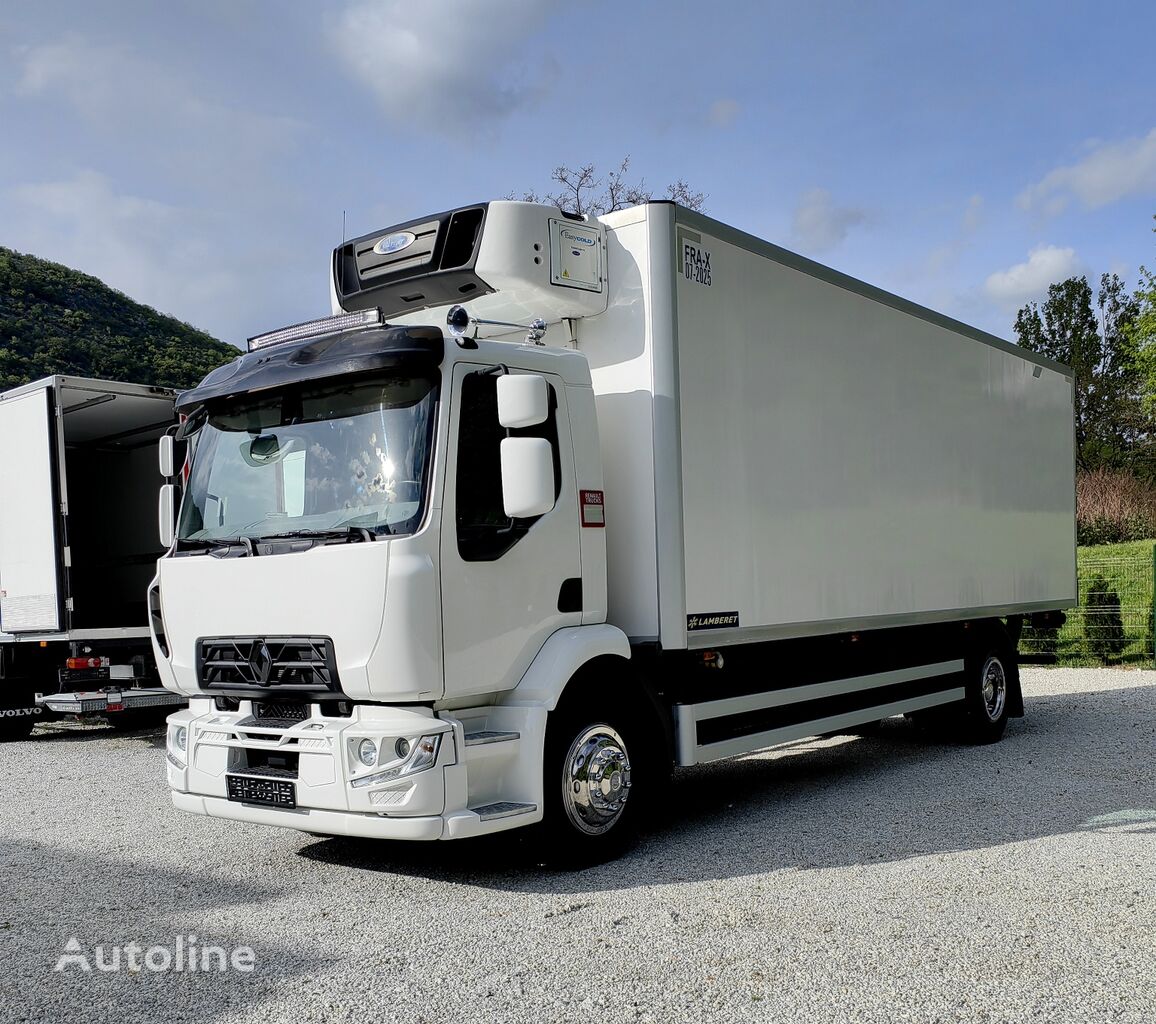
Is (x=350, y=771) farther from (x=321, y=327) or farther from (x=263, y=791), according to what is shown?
(x=321, y=327)

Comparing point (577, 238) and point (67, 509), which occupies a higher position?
point (577, 238)

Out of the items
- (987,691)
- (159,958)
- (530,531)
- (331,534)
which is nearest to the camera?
(159,958)

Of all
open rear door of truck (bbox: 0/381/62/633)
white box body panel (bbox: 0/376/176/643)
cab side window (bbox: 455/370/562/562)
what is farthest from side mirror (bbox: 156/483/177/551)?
open rear door of truck (bbox: 0/381/62/633)

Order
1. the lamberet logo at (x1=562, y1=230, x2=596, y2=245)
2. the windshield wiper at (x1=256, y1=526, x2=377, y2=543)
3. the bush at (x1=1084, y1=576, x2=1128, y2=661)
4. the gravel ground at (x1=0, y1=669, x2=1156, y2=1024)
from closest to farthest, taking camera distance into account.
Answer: the gravel ground at (x1=0, y1=669, x2=1156, y2=1024), the windshield wiper at (x1=256, y1=526, x2=377, y2=543), the lamberet logo at (x1=562, y1=230, x2=596, y2=245), the bush at (x1=1084, y1=576, x2=1128, y2=661)

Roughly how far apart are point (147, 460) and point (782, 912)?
10126 mm

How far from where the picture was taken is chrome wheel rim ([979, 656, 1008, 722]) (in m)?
10.2

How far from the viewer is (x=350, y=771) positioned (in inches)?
201

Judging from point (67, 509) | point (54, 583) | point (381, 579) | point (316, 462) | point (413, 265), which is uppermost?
point (413, 265)

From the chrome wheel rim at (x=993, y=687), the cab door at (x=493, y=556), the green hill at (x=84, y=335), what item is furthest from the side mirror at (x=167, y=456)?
the green hill at (x=84, y=335)

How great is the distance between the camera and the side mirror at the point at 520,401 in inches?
210

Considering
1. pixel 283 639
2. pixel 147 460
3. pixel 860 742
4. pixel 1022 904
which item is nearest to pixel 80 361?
pixel 147 460

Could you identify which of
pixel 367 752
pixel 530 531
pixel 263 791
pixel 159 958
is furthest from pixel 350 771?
pixel 530 531

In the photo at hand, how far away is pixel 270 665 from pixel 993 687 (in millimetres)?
7404

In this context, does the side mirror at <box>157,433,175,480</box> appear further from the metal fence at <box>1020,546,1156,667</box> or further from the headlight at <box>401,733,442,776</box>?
the metal fence at <box>1020,546,1156,667</box>
